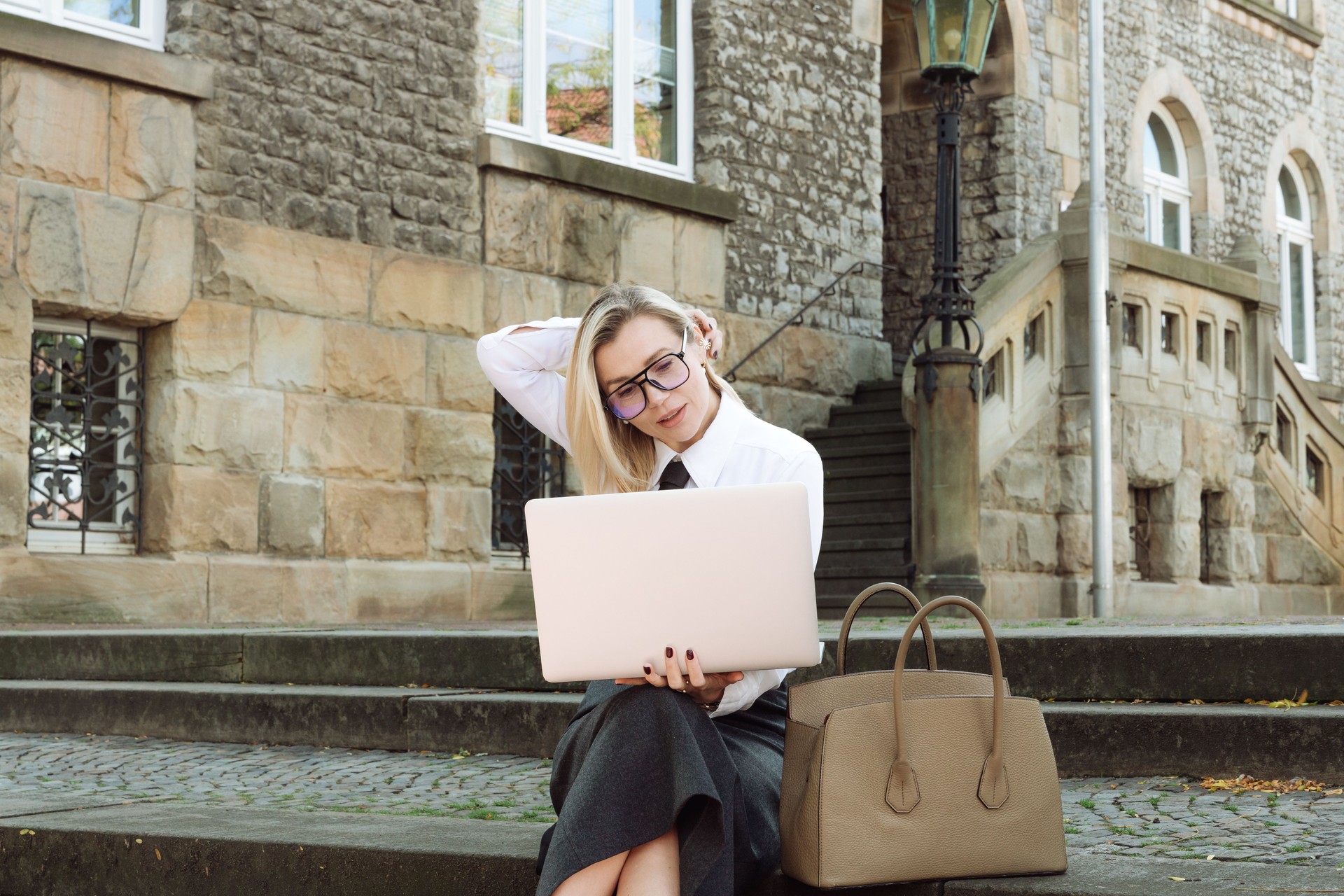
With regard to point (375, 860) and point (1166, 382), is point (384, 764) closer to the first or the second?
point (375, 860)

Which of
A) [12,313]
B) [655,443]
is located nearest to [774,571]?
[655,443]

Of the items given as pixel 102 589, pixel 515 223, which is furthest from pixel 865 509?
pixel 102 589

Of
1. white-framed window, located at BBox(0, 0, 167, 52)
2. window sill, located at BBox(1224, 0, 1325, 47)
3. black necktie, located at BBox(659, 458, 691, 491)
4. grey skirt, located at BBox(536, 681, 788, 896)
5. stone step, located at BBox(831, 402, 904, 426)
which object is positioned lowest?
grey skirt, located at BBox(536, 681, 788, 896)

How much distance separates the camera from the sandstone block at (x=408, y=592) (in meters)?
9.36

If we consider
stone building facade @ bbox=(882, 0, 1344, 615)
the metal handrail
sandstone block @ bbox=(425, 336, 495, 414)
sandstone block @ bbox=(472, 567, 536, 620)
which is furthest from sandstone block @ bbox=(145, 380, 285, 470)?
stone building facade @ bbox=(882, 0, 1344, 615)

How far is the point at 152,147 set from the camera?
28.5 feet

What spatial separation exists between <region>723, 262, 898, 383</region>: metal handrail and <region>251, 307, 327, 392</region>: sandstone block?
10.3ft

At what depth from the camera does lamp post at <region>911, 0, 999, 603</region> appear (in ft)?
31.6

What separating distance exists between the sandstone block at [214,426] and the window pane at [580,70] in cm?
307

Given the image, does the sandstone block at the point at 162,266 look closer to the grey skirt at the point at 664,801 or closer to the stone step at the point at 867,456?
the stone step at the point at 867,456

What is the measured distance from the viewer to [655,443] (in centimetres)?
340

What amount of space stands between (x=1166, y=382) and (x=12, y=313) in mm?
8024

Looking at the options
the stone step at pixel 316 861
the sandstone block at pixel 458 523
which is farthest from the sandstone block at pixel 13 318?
the stone step at pixel 316 861

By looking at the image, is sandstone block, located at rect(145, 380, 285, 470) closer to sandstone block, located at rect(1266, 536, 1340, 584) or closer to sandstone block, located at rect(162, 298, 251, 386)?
sandstone block, located at rect(162, 298, 251, 386)
